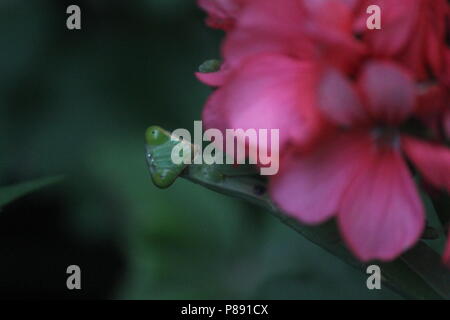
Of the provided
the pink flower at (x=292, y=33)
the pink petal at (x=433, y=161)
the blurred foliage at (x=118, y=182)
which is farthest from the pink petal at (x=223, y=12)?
the blurred foliage at (x=118, y=182)

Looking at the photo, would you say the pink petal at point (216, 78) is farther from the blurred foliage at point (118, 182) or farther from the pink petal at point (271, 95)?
the blurred foliage at point (118, 182)

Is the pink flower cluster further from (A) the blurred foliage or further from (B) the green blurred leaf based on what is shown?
(A) the blurred foliage

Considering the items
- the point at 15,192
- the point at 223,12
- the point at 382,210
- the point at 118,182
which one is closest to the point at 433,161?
the point at 382,210

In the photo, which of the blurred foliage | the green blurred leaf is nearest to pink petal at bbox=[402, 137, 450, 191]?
the green blurred leaf

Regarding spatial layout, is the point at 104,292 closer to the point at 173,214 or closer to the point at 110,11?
the point at 173,214

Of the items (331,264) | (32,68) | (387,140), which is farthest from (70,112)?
(387,140)

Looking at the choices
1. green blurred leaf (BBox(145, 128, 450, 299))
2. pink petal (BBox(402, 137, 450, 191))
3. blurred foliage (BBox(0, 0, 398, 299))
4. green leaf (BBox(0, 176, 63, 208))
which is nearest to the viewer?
pink petal (BBox(402, 137, 450, 191))

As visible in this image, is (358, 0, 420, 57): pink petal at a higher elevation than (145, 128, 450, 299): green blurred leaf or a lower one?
higher

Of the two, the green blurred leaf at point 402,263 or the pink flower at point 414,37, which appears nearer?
the pink flower at point 414,37
